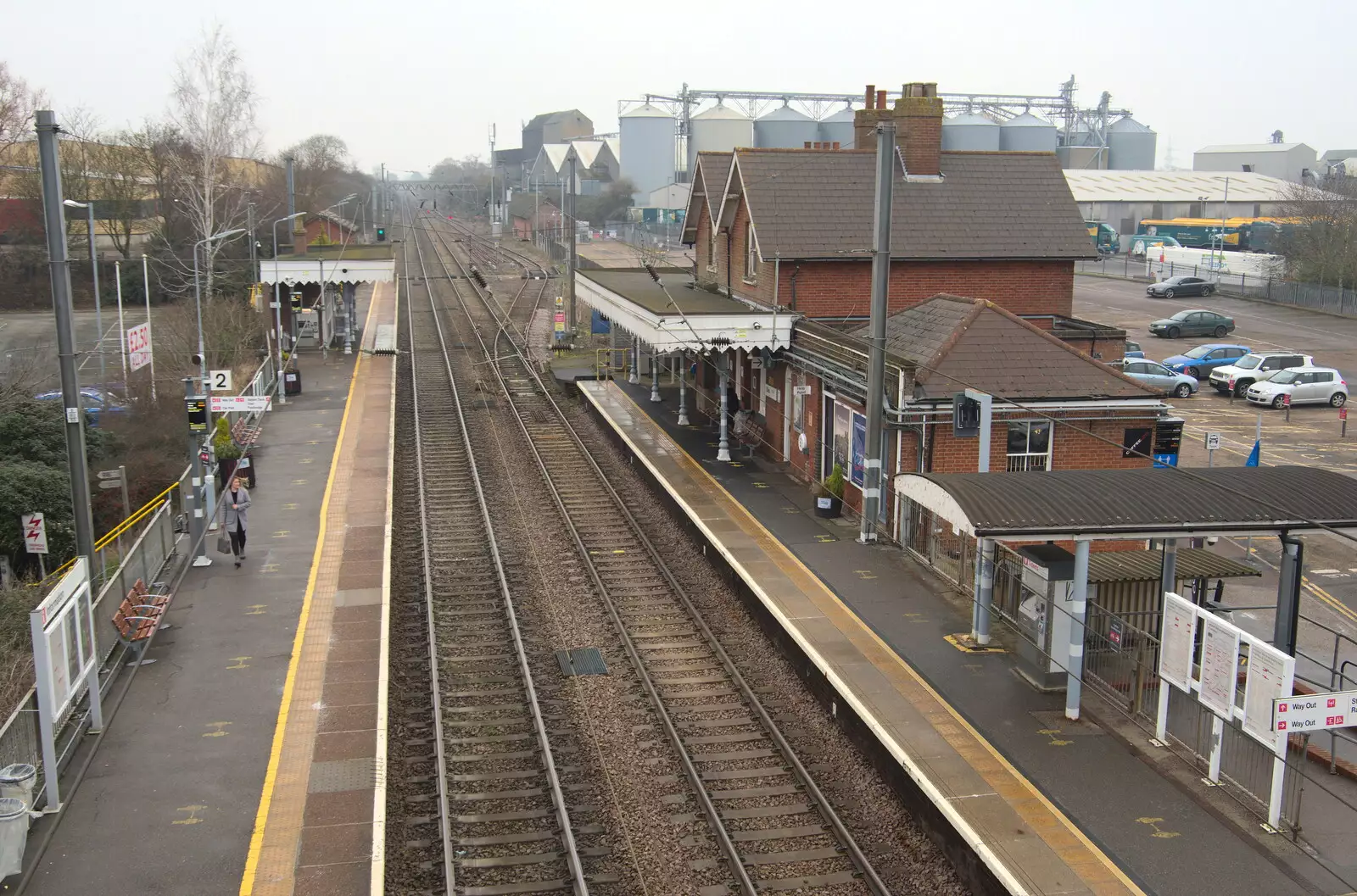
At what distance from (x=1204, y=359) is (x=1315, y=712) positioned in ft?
112

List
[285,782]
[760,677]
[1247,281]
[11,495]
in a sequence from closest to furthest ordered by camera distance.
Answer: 1. [285,782]
2. [760,677]
3. [11,495]
4. [1247,281]

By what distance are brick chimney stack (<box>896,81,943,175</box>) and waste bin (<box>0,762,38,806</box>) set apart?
76.9 ft

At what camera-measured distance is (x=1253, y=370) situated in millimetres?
39156

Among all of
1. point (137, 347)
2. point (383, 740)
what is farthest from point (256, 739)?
point (137, 347)

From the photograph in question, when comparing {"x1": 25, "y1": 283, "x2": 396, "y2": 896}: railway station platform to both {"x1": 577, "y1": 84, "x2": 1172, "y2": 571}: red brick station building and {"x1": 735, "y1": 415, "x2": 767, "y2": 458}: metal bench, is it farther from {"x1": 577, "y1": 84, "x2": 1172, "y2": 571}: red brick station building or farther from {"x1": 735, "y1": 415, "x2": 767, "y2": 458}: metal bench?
{"x1": 735, "y1": 415, "x2": 767, "y2": 458}: metal bench

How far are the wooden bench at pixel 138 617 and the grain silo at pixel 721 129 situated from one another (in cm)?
9505

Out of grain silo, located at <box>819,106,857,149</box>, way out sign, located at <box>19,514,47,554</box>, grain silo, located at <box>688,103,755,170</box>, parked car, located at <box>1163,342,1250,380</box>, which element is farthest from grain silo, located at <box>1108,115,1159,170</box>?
way out sign, located at <box>19,514,47,554</box>

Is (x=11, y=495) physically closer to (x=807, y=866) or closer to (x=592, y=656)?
(x=592, y=656)

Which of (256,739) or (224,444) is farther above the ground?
(224,444)

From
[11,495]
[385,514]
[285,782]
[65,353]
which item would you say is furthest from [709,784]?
[11,495]

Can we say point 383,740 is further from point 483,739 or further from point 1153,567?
point 1153,567

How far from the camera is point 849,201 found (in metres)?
28.3

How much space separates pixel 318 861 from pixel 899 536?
12029mm

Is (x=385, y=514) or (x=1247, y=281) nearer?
(x=385, y=514)
